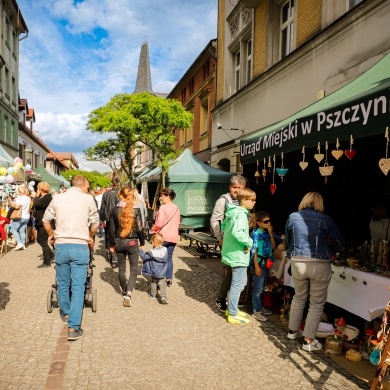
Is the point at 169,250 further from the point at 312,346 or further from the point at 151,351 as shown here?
the point at 312,346

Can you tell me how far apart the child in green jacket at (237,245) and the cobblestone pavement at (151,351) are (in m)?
0.32

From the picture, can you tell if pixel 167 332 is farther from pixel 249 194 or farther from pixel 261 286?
pixel 249 194

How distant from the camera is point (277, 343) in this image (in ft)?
14.5

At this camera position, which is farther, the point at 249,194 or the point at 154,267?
the point at 154,267

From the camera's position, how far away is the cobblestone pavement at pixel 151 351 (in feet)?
11.3

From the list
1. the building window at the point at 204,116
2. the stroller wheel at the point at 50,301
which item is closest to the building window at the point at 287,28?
the stroller wheel at the point at 50,301

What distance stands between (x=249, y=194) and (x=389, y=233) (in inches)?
90.8

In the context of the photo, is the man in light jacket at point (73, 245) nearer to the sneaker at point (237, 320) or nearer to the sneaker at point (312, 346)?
the sneaker at point (237, 320)

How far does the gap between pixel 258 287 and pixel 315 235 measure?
149cm

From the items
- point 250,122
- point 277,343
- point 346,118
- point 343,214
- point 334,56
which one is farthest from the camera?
point 250,122

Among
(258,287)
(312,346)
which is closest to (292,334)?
(312,346)

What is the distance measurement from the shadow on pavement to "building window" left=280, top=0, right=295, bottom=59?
928cm

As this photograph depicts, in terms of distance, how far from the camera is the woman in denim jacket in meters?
4.14

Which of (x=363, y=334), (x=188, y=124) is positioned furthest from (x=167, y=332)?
(x=188, y=124)
